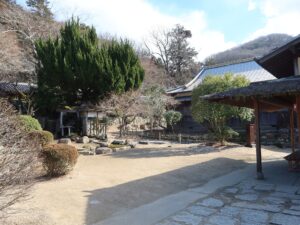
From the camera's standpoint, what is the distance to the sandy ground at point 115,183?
563 centimetres

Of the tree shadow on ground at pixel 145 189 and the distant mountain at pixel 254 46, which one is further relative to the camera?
the distant mountain at pixel 254 46

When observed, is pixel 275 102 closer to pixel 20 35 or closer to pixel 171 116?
pixel 171 116

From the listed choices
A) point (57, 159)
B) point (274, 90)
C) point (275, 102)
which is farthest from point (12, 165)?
point (275, 102)

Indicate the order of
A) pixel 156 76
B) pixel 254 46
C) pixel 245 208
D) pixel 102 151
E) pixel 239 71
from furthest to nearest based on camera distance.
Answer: pixel 254 46 → pixel 156 76 → pixel 239 71 → pixel 102 151 → pixel 245 208

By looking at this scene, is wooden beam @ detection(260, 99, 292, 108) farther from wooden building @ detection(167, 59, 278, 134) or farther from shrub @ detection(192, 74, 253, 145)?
wooden building @ detection(167, 59, 278, 134)

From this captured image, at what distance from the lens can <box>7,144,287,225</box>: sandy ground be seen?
563 centimetres

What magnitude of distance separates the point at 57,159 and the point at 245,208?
5.00 metres

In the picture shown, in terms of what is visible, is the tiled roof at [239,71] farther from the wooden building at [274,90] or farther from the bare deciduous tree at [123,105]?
the wooden building at [274,90]

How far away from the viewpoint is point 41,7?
30.4 meters

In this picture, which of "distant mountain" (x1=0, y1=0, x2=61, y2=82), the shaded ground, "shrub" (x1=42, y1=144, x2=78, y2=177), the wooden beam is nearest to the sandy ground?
"shrub" (x1=42, y1=144, x2=78, y2=177)

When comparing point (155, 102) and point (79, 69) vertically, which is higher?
point (79, 69)

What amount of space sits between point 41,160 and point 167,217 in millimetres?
4387

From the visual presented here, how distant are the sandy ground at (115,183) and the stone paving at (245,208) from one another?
119cm

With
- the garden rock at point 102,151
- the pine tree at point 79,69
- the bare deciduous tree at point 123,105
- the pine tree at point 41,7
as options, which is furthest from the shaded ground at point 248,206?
the pine tree at point 41,7
